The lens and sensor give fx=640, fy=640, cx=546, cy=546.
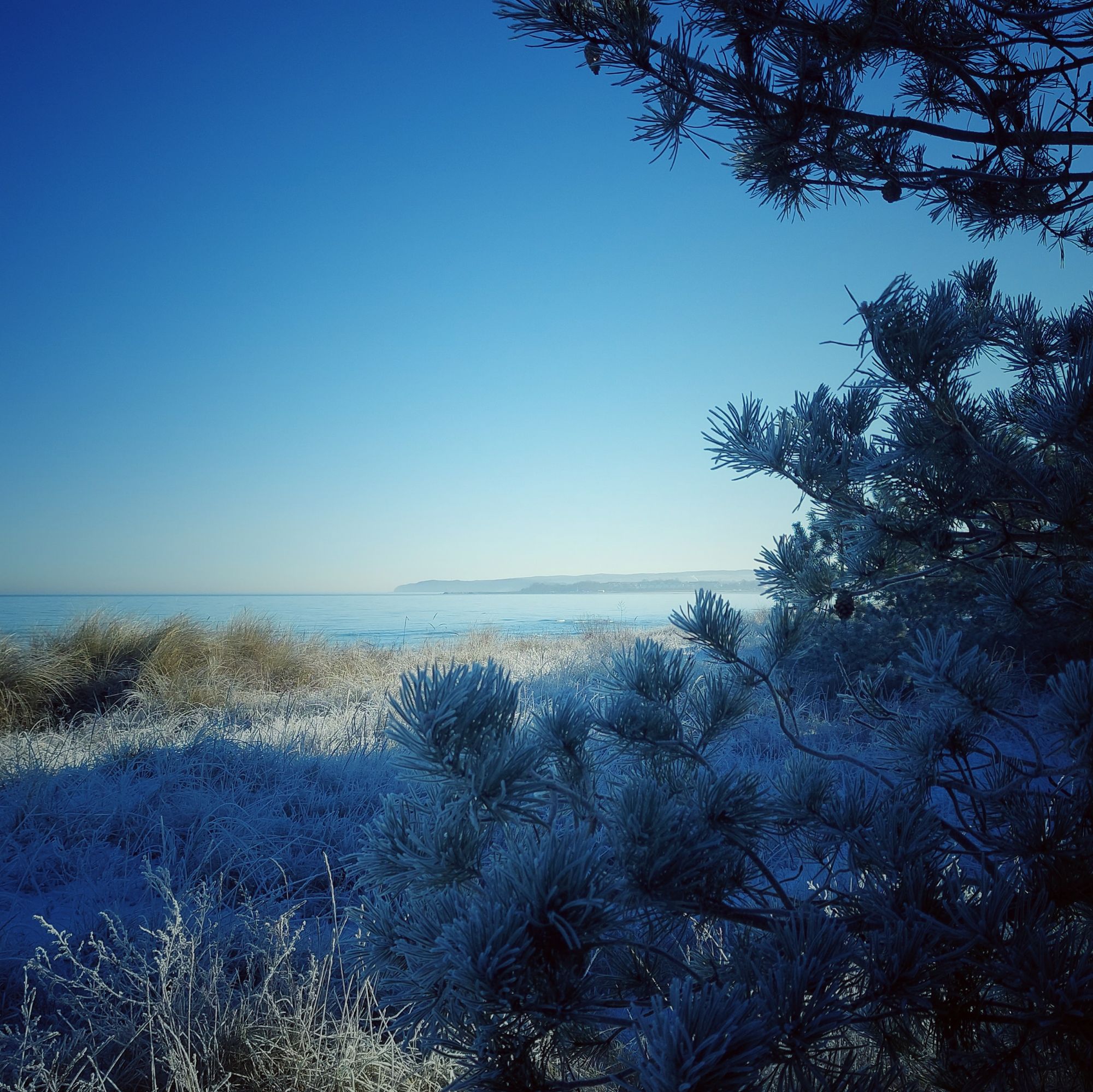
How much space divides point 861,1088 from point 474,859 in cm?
55

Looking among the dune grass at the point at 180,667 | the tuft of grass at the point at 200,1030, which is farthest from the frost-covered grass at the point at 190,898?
the dune grass at the point at 180,667

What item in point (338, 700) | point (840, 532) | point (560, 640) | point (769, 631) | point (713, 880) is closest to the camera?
point (713, 880)

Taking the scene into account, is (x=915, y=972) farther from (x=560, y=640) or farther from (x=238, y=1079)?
(x=560, y=640)

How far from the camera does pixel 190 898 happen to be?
2.48 meters

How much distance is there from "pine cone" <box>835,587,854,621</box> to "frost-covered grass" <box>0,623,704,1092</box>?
0.52 meters

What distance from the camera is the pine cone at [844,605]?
1.33m

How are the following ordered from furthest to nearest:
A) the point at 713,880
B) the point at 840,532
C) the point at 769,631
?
the point at 840,532 < the point at 769,631 < the point at 713,880

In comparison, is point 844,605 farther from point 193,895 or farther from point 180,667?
point 180,667

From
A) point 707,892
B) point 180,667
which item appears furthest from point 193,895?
point 180,667

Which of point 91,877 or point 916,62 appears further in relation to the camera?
point 91,877

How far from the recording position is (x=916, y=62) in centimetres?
172

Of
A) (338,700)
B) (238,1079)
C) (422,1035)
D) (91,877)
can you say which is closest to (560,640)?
(338,700)

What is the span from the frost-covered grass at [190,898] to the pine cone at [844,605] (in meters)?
0.52

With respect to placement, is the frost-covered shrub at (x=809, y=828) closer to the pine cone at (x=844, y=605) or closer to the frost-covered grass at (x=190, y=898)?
the pine cone at (x=844, y=605)
